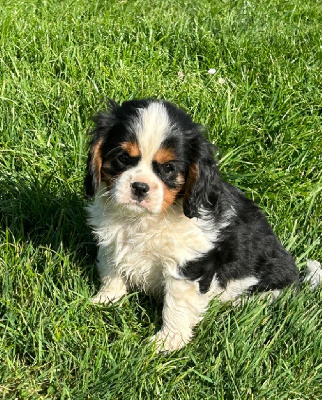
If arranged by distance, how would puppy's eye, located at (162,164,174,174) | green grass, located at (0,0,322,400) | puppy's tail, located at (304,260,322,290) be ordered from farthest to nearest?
puppy's tail, located at (304,260,322,290) < puppy's eye, located at (162,164,174,174) < green grass, located at (0,0,322,400)

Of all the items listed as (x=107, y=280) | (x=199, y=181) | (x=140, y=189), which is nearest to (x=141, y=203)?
(x=140, y=189)

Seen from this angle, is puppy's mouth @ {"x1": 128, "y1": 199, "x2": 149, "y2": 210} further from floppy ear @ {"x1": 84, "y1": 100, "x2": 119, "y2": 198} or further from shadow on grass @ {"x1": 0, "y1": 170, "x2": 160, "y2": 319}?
shadow on grass @ {"x1": 0, "y1": 170, "x2": 160, "y2": 319}

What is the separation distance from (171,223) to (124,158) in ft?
1.67

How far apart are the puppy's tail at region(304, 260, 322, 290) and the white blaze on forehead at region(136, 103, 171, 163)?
1470 mm

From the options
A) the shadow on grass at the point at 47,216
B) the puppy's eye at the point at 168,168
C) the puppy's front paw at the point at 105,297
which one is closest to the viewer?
the puppy's eye at the point at 168,168

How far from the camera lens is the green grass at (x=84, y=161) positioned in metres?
3.48

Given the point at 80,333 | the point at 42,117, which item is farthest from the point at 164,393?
the point at 42,117

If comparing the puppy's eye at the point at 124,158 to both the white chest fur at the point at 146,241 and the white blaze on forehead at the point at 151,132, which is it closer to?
the white blaze on forehead at the point at 151,132

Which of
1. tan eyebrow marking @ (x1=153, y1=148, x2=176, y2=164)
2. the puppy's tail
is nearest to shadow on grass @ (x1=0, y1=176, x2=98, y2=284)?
tan eyebrow marking @ (x1=153, y1=148, x2=176, y2=164)

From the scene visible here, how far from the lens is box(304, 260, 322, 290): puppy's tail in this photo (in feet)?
14.0

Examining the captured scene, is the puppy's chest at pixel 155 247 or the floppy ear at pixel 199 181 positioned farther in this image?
the puppy's chest at pixel 155 247

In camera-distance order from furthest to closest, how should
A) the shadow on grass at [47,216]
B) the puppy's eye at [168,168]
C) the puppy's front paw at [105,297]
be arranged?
the shadow on grass at [47,216]
the puppy's front paw at [105,297]
the puppy's eye at [168,168]

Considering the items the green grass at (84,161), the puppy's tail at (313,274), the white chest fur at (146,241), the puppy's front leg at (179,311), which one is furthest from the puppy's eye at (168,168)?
the puppy's tail at (313,274)

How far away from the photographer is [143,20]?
21.6 ft
